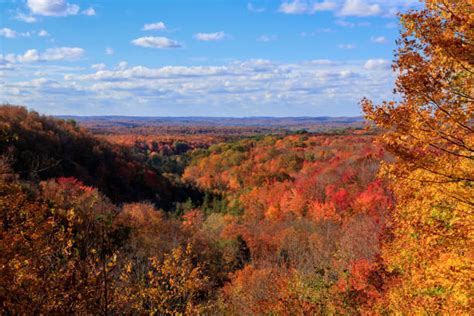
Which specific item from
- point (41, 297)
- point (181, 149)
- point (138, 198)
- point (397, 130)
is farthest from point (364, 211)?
point (181, 149)

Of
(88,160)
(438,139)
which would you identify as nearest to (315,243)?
(438,139)

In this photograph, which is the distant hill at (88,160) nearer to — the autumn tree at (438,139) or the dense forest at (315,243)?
the dense forest at (315,243)

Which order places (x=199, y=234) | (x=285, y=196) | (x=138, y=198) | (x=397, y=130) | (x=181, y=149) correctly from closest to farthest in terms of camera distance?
(x=397, y=130), (x=199, y=234), (x=138, y=198), (x=285, y=196), (x=181, y=149)

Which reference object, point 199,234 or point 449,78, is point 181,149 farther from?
point 449,78

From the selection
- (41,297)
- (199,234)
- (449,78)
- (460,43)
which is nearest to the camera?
(41,297)

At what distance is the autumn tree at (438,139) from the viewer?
8.67 m

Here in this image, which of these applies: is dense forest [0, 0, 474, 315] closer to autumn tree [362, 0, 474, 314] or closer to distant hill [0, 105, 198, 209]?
autumn tree [362, 0, 474, 314]

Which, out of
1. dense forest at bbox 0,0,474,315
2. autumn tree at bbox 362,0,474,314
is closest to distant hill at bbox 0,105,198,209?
dense forest at bbox 0,0,474,315

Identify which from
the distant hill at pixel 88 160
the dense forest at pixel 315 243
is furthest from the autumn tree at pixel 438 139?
the distant hill at pixel 88 160

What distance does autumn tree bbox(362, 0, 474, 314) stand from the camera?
8672 millimetres

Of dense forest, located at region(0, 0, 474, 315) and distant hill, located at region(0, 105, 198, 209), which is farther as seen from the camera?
distant hill, located at region(0, 105, 198, 209)

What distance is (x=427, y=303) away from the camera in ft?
41.7

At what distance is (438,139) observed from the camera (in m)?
9.20

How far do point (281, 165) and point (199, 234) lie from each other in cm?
7219
